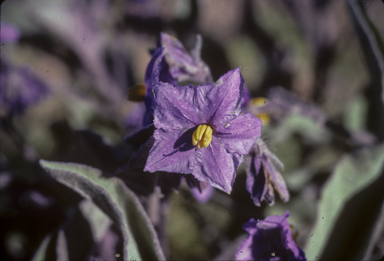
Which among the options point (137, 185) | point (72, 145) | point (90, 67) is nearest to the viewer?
point (137, 185)

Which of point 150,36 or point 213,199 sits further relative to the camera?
point 150,36

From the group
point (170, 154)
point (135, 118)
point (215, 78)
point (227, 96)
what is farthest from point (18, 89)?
point (227, 96)

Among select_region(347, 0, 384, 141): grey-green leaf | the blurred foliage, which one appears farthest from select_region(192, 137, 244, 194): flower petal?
select_region(347, 0, 384, 141): grey-green leaf

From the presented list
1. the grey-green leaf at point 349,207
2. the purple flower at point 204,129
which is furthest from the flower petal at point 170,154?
the grey-green leaf at point 349,207

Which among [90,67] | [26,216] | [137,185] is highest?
[90,67]

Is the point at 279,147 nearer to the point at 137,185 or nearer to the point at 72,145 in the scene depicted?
the point at 137,185

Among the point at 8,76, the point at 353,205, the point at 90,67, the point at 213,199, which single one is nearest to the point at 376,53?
the point at 353,205
